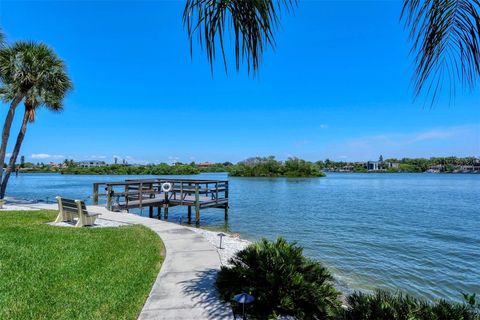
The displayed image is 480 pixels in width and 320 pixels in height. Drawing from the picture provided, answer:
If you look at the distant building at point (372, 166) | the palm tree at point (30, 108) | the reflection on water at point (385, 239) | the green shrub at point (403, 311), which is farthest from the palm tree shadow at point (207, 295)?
the distant building at point (372, 166)

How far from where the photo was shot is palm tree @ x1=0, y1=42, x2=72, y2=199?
16484 millimetres

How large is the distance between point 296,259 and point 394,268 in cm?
625

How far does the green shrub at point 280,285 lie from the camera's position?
4273 millimetres

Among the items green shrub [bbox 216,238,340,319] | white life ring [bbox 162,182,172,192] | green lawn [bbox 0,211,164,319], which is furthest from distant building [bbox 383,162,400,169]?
green shrub [bbox 216,238,340,319]

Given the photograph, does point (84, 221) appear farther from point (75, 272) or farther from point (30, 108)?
point (30, 108)

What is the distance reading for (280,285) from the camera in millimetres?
4438

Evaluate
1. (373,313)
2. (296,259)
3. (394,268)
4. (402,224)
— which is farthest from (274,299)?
(402,224)

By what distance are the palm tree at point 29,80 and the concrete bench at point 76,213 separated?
343 inches

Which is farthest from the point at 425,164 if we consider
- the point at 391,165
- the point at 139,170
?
the point at 139,170

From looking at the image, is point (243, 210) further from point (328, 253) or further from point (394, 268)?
point (394, 268)

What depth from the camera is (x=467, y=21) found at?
1.85 m

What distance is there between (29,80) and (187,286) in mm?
16927

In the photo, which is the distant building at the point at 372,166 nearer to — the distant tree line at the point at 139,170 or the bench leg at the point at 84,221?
the distant tree line at the point at 139,170

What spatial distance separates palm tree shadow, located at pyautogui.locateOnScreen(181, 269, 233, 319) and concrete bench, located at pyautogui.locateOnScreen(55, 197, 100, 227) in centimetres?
645
